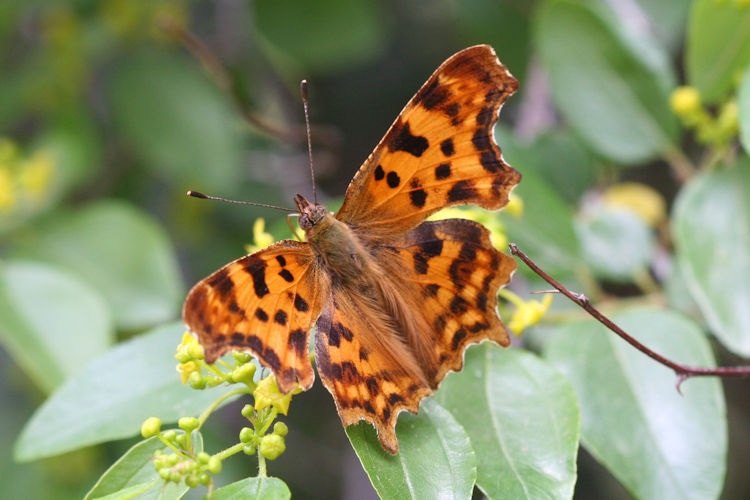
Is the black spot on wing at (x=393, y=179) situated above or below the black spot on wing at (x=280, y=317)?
above

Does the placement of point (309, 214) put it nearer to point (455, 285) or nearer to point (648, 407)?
point (455, 285)

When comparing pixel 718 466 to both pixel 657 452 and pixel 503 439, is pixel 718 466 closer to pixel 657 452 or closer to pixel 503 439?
pixel 657 452

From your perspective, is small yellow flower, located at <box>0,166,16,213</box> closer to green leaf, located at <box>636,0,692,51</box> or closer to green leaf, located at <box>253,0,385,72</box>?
green leaf, located at <box>253,0,385,72</box>

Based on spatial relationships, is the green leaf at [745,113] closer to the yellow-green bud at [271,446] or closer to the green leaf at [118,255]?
the yellow-green bud at [271,446]

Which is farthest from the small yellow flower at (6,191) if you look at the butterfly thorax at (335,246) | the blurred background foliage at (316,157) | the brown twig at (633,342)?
the brown twig at (633,342)

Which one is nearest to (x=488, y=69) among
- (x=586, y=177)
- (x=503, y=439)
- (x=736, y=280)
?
(x=503, y=439)

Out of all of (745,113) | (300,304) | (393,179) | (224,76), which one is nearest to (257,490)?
(300,304)
